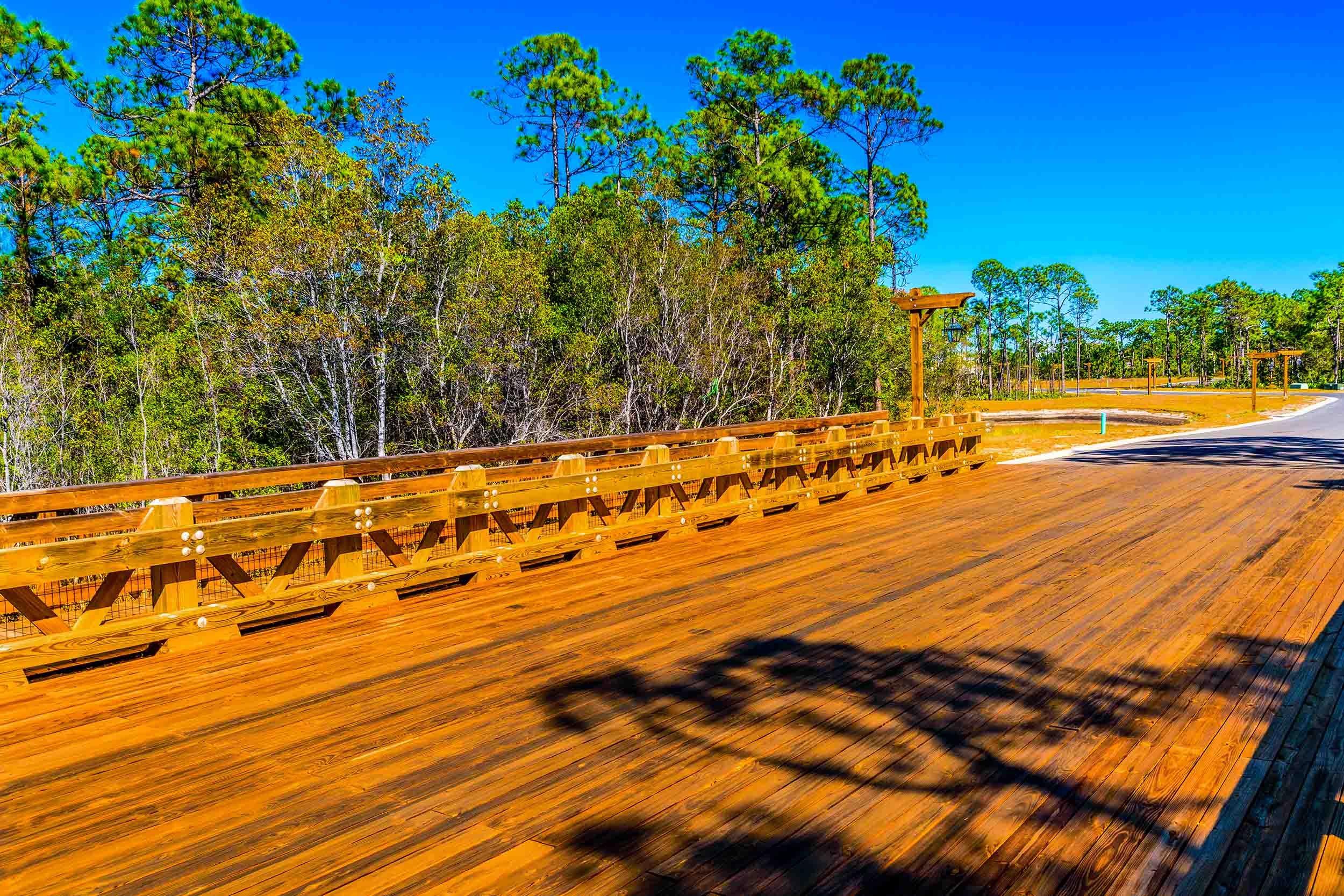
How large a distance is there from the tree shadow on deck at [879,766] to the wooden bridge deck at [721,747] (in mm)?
12

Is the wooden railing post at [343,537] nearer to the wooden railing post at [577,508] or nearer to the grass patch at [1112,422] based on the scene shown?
the wooden railing post at [577,508]

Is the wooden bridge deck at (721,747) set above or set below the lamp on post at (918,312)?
below

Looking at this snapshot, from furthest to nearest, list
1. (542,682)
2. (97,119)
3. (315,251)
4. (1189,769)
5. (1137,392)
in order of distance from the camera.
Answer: (1137,392)
(97,119)
(315,251)
(542,682)
(1189,769)

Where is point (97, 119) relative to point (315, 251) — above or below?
above

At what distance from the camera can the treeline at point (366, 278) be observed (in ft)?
55.8

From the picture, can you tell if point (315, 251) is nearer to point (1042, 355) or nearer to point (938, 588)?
point (938, 588)

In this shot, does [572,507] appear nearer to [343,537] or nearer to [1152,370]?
[343,537]

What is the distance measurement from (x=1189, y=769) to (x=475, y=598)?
4089 mm

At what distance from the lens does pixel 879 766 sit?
9.57 feet

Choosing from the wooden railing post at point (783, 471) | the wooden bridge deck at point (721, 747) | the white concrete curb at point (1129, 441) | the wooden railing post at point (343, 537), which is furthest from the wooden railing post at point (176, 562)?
the white concrete curb at point (1129, 441)

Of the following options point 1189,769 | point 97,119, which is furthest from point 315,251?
point 1189,769

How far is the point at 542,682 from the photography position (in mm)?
3844

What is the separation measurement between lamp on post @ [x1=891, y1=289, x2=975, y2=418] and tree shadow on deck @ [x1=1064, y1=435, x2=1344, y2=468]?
2835 mm

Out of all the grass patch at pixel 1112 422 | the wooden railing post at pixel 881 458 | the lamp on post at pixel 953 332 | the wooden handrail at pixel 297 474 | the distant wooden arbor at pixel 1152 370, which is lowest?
the grass patch at pixel 1112 422
